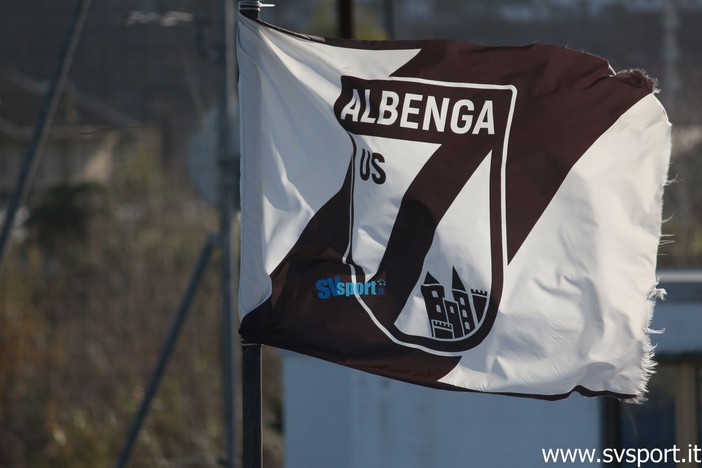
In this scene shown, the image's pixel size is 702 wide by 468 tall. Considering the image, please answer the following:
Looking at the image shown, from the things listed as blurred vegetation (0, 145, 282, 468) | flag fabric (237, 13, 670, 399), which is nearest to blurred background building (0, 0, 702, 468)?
blurred vegetation (0, 145, 282, 468)

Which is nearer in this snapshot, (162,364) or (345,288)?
(345,288)

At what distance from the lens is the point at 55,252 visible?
9758 mm

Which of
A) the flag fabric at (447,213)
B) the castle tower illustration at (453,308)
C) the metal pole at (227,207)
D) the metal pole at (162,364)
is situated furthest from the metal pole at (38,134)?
the castle tower illustration at (453,308)

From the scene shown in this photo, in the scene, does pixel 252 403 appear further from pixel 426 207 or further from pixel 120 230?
pixel 120 230

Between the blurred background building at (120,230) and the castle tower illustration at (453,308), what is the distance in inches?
159

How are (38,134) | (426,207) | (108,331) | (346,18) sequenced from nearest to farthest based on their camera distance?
(426,207), (38,134), (346,18), (108,331)

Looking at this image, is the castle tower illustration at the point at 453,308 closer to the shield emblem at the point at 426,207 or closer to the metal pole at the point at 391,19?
the shield emblem at the point at 426,207

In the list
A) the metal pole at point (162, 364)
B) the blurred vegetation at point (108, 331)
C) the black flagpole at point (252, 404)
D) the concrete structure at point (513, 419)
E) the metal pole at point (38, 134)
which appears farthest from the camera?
the blurred vegetation at point (108, 331)

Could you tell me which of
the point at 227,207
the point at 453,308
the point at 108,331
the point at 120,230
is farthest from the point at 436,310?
the point at 120,230

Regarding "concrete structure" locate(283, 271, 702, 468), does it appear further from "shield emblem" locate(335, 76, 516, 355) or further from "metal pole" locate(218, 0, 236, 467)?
"metal pole" locate(218, 0, 236, 467)

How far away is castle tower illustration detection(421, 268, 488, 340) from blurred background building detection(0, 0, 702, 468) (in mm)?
4028

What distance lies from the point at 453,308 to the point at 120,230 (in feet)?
22.7

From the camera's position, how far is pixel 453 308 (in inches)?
128

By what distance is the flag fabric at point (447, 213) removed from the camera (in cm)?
320
